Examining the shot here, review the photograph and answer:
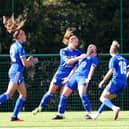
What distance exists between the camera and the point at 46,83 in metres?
23.1

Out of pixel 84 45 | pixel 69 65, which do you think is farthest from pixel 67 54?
pixel 84 45

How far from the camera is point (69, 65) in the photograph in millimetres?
17547

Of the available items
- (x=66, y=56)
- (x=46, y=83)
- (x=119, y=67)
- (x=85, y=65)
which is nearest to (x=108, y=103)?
(x=119, y=67)

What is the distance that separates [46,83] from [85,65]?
5.49 meters

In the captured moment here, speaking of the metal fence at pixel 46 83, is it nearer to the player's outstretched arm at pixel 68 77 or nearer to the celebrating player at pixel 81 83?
the celebrating player at pixel 81 83

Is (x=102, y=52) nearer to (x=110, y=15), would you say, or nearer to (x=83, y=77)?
(x=110, y=15)

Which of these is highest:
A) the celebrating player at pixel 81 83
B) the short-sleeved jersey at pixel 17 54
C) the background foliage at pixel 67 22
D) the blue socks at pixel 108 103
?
the background foliage at pixel 67 22

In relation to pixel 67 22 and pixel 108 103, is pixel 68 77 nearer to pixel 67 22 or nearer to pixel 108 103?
pixel 108 103

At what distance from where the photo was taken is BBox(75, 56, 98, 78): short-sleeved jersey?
1758cm

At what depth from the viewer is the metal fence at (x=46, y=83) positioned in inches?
900

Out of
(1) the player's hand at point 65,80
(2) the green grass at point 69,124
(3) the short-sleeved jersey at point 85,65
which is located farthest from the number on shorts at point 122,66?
(1) the player's hand at point 65,80

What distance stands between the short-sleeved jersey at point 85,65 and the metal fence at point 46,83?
191 inches

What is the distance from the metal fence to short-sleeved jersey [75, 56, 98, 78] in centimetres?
484

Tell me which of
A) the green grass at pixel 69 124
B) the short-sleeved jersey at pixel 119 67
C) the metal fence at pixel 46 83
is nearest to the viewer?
the green grass at pixel 69 124
